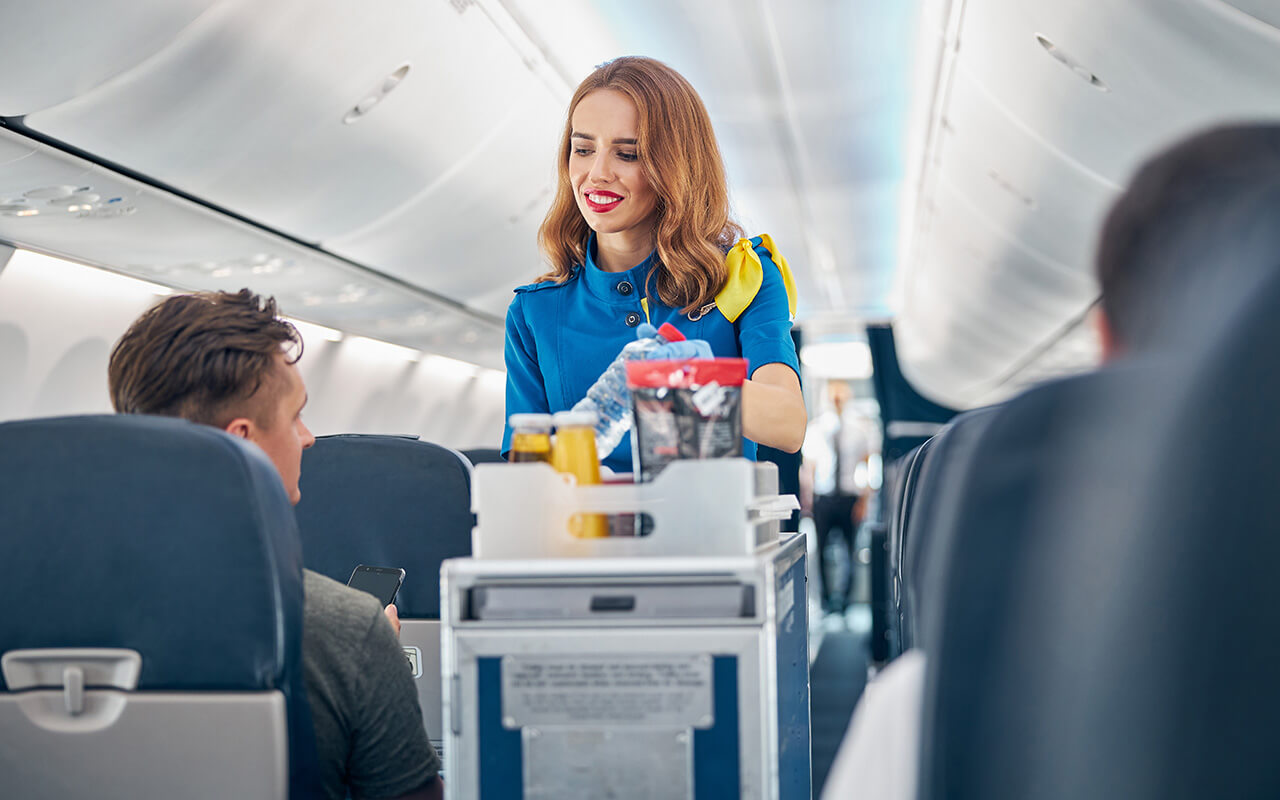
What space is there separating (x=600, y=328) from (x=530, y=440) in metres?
0.60

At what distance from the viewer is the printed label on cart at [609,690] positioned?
4.58ft

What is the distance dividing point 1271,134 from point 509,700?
3.32ft

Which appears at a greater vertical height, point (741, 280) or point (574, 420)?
point (741, 280)

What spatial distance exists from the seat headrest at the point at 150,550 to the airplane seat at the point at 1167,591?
941 mm

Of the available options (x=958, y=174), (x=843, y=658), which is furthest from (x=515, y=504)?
(x=958, y=174)

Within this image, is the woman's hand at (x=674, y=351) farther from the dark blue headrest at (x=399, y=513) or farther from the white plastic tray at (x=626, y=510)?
the dark blue headrest at (x=399, y=513)

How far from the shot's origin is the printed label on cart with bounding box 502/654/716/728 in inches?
54.9

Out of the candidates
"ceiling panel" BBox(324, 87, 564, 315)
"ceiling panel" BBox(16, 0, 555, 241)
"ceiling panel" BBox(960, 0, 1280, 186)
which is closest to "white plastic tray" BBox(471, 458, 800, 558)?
"ceiling panel" BBox(960, 0, 1280, 186)

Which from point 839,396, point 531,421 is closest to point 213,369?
point 531,421

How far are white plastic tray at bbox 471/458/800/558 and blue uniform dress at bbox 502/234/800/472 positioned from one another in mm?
576

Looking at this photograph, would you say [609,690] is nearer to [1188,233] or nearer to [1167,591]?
[1167,591]

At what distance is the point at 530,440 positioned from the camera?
5.19 feet

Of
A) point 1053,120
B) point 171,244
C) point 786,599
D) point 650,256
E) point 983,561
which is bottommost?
point 786,599

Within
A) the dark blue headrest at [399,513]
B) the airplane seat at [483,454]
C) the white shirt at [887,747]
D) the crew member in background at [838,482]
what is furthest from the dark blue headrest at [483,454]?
the crew member in background at [838,482]
